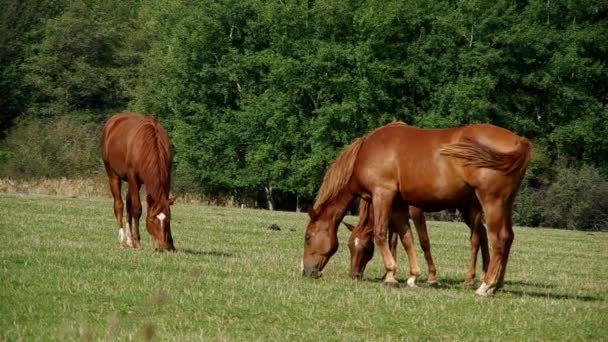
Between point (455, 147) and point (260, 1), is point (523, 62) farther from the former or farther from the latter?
A: point (455, 147)

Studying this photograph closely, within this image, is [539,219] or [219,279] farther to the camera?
[539,219]

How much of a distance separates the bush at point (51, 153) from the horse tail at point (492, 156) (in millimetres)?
43184

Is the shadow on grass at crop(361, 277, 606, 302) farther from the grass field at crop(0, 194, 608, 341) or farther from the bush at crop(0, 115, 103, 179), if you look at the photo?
the bush at crop(0, 115, 103, 179)

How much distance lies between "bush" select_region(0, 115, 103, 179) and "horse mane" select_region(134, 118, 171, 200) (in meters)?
38.2

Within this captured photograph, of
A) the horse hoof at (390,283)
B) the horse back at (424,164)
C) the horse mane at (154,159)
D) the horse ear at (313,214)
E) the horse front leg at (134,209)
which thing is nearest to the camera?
the horse back at (424,164)

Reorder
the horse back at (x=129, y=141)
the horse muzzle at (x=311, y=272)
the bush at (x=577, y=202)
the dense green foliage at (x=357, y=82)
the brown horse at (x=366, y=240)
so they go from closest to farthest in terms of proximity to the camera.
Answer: the horse muzzle at (x=311, y=272)
the brown horse at (x=366, y=240)
the horse back at (x=129, y=141)
the bush at (x=577, y=202)
the dense green foliage at (x=357, y=82)

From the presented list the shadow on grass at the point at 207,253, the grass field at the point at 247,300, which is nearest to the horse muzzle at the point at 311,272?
the grass field at the point at 247,300

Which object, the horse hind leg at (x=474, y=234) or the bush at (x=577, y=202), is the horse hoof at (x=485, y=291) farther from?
the bush at (x=577, y=202)

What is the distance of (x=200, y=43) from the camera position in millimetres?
57625

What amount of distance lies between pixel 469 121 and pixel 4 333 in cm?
4633

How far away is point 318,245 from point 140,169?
151 inches

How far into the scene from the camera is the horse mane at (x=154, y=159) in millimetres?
15727

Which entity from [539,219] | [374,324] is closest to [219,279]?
[374,324]

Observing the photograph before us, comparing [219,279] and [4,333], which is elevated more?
[4,333]
